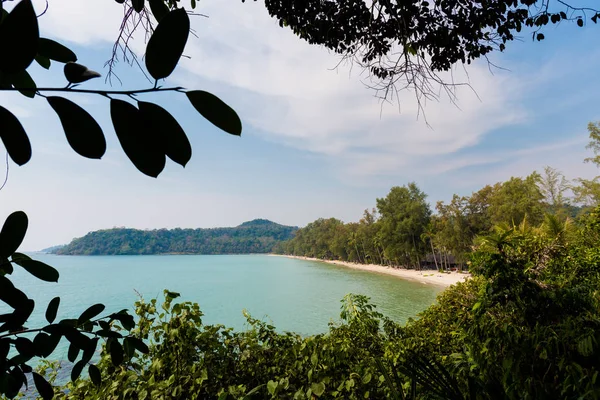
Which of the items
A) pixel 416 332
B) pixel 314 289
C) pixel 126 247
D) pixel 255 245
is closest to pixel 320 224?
pixel 314 289

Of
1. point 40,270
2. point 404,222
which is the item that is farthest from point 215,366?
point 404,222

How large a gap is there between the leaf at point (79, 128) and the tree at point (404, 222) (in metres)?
32.9

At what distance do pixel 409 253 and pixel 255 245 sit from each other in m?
85.6

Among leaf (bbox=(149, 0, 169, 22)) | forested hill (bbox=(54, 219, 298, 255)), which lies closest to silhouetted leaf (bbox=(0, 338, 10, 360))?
leaf (bbox=(149, 0, 169, 22))

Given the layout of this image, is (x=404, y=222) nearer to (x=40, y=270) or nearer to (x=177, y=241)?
(x=40, y=270)

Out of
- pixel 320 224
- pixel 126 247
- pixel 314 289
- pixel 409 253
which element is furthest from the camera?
pixel 126 247

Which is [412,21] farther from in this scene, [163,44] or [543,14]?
[163,44]

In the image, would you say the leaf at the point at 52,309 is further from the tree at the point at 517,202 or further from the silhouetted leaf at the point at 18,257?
the tree at the point at 517,202

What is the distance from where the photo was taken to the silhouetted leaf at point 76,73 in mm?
317

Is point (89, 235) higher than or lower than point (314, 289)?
higher

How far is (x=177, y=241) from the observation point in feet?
366

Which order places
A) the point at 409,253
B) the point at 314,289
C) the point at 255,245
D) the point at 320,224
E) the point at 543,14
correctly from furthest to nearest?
the point at 255,245, the point at 320,224, the point at 409,253, the point at 314,289, the point at 543,14

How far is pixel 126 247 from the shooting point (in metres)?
105

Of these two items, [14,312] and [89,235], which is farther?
[89,235]
